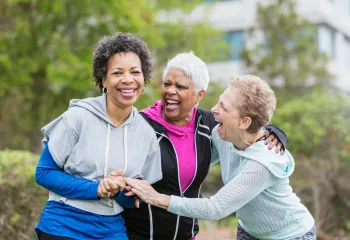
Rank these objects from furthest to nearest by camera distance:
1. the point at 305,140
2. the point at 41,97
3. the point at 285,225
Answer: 1. the point at 41,97
2. the point at 305,140
3. the point at 285,225

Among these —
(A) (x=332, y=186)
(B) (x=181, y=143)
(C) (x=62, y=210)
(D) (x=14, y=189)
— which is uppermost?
(B) (x=181, y=143)

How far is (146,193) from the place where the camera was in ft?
12.0

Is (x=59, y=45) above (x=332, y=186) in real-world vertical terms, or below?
above

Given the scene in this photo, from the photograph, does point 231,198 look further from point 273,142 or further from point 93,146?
point 93,146

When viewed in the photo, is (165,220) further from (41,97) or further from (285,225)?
(41,97)

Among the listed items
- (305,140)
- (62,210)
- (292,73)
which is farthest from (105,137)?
(292,73)

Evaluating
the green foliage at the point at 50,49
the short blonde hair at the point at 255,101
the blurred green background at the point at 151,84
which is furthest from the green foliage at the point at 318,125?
the short blonde hair at the point at 255,101

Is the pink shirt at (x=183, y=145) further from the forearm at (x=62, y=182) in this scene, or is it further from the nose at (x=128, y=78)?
the forearm at (x=62, y=182)

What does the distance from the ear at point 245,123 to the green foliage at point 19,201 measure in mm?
3371

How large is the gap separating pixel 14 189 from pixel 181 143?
2874 mm

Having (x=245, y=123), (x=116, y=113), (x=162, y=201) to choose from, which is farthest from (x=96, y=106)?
(x=245, y=123)

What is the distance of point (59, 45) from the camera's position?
15227 millimetres

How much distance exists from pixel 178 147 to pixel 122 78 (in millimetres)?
765

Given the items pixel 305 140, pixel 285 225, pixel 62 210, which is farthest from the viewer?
pixel 305 140
